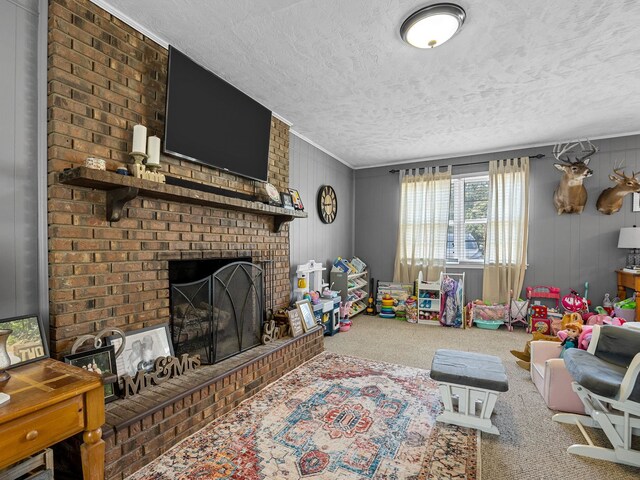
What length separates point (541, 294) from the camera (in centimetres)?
435

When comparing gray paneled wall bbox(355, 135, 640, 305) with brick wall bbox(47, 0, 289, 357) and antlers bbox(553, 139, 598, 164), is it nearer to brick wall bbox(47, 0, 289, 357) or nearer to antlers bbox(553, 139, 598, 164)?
antlers bbox(553, 139, 598, 164)

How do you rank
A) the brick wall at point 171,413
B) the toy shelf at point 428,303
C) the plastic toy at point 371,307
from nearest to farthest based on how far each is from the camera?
the brick wall at point 171,413 < the toy shelf at point 428,303 < the plastic toy at point 371,307

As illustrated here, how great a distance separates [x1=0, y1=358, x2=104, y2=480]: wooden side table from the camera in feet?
3.43

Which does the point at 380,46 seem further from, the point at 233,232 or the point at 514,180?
the point at 514,180

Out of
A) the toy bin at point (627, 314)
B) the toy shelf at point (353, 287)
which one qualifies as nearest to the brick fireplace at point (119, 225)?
the toy shelf at point (353, 287)

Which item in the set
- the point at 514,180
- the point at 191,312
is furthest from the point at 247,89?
the point at 514,180

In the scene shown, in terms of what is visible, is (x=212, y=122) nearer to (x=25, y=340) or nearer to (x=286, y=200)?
(x=286, y=200)

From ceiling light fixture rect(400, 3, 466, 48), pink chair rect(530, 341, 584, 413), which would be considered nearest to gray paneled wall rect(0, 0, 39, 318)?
ceiling light fixture rect(400, 3, 466, 48)

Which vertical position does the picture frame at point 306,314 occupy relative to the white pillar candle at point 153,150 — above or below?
below

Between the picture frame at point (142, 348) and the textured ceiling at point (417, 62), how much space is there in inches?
77.9

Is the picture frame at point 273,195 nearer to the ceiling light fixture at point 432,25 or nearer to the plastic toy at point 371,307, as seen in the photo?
the ceiling light fixture at point 432,25

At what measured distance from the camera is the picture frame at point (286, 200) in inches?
127

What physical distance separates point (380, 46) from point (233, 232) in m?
1.85

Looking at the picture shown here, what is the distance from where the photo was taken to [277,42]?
220cm
